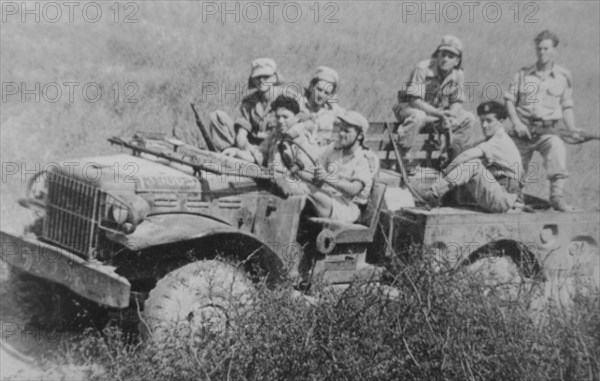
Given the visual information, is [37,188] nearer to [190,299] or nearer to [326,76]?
[190,299]

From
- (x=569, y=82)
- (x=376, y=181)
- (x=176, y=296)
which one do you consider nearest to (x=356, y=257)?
(x=376, y=181)

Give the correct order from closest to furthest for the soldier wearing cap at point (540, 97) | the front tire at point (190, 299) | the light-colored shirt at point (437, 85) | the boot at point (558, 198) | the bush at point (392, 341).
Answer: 1. the bush at point (392, 341)
2. the front tire at point (190, 299)
3. the boot at point (558, 198)
4. the light-colored shirt at point (437, 85)
5. the soldier wearing cap at point (540, 97)

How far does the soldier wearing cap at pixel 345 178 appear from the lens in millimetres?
6777

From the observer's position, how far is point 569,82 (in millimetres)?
10023

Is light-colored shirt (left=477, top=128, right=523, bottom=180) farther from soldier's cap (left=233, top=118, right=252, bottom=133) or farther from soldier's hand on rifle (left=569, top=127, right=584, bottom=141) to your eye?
soldier's cap (left=233, top=118, right=252, bottom=133)

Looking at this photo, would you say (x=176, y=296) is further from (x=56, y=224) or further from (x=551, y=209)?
(x=551, y=209)

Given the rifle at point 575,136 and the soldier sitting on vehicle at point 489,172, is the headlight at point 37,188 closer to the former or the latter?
the soldier sitting on vehicle at point 489,172

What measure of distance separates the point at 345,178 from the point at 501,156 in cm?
162

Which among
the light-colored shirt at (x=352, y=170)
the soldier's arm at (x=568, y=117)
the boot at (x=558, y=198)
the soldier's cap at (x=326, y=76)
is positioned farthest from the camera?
the soldier's arm at (x=568, y=117)

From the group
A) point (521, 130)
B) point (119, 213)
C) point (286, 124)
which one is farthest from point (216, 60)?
point (119, 213)

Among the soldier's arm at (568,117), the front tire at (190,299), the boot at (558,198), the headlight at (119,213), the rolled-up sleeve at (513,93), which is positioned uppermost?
the rolled-up sleeve at (513,93)

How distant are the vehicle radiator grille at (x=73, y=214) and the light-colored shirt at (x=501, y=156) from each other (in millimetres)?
3500

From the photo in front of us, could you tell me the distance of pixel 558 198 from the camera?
817 centimetres

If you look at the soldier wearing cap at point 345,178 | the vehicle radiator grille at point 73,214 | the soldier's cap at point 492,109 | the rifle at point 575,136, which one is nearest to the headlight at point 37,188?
the vehicle radiator grille at point 73,214
